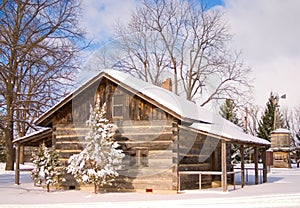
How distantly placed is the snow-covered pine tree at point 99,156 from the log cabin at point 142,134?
1307 mm

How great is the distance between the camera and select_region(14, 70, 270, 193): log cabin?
17.7 m

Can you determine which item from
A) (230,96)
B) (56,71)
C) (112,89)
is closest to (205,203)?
(112,89)

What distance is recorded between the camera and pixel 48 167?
18406mm

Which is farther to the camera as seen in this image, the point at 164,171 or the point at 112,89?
the point at 112,89

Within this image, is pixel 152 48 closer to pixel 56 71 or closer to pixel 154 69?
pixel 154 69

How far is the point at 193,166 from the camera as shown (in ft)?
64.2

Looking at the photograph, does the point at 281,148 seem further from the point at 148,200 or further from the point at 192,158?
the point at 148,200

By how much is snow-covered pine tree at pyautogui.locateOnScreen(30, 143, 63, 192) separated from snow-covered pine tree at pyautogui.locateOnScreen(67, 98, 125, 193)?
A: 1.22m

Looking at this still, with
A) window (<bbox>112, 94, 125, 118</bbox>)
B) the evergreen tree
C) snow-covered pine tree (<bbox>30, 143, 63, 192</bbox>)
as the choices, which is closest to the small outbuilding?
the evergreen tree

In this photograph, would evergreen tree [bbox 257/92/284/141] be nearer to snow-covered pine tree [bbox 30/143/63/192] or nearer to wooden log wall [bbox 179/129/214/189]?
wooden log wall [bbox 179/129/214/189]

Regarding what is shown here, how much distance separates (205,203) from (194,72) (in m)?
33.1

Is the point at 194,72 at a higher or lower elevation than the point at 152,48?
lower

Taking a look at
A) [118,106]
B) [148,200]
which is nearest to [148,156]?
[118,106]

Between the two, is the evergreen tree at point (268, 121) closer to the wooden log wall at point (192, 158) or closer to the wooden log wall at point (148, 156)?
the wooden log wall at point (192, 158)
